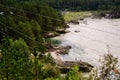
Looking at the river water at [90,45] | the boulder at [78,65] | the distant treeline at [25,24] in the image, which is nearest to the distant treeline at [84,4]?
the river water at [90,45]

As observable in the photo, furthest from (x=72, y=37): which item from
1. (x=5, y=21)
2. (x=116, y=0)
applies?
(x=116, y=0)

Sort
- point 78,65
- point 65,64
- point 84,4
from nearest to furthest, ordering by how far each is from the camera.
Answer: point 78,65
point 65,64
point 84,4

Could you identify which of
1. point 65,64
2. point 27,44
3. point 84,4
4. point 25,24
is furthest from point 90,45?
point 84,4

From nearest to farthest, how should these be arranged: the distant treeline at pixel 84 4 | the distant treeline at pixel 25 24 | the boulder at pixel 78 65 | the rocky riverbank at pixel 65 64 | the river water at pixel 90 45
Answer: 1. the boulder at pixel 78 65
2. the rocky riverbank at pixel 65 64
3. the river water at pixel 90 45
4. the distant treeline at pixel 25 24
5. the distant treeline at pixel 84 4

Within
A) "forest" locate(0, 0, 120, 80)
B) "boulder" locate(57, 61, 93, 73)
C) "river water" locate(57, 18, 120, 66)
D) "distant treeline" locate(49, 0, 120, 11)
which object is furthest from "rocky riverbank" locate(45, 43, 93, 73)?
"distant treeline" locate(49, 0, 120, 11)

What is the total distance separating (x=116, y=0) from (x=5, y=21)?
11029 cm

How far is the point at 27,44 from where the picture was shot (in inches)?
2338

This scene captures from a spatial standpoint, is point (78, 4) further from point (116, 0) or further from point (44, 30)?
point (44, 30)

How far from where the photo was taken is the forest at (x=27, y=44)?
106 ft

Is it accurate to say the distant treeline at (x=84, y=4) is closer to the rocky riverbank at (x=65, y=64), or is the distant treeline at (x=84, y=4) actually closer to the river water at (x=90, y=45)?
the river water at (x=90, y=45)

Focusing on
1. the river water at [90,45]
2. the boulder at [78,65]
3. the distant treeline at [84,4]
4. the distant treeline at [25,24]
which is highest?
the distant treeline at [25,24]

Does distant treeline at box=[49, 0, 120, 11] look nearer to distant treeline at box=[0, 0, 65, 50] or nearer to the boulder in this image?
distant treeline at box=[0, 0, 65, 50]

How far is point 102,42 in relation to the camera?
239 feet

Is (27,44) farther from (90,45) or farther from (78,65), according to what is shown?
(90,45)
